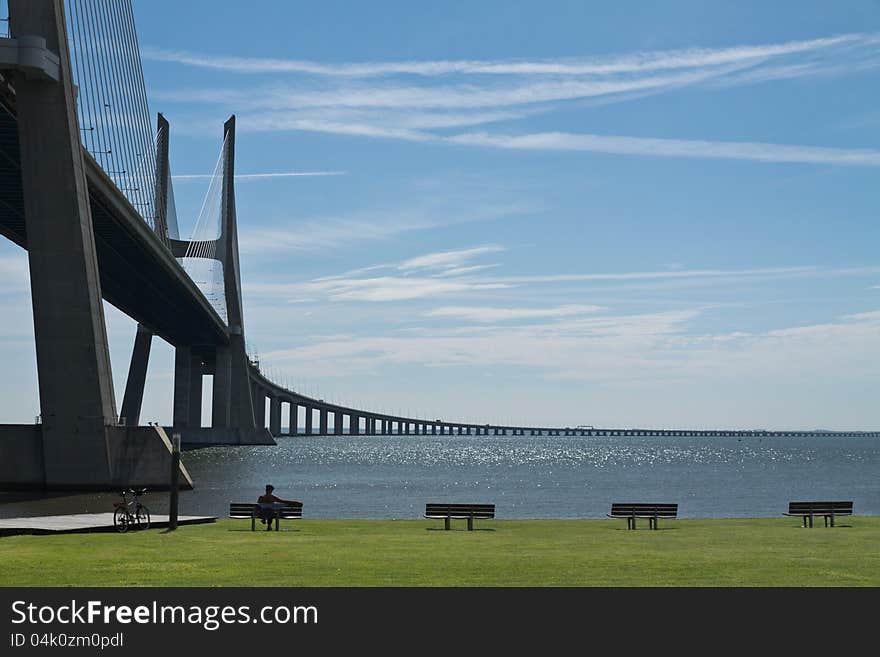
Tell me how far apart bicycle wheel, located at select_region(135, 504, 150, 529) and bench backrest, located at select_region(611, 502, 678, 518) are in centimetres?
993

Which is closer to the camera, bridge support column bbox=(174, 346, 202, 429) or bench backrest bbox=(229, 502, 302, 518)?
bench backrest bbox=(229, 502, 302, 518)

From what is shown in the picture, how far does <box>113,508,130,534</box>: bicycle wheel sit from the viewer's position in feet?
67.4

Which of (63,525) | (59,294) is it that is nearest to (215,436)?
(59,294)

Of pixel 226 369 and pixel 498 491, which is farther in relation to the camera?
pixel 226 369

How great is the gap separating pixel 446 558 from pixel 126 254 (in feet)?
156

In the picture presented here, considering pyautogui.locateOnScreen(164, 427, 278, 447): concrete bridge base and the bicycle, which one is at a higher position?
pyautogui.locateOnScreen(164, 427, 278, 447): concrete bridge base

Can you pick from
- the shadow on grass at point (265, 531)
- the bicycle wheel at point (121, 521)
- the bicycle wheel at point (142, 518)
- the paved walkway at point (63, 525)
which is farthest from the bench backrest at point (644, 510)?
the bicycle wheel at point (121, 521)

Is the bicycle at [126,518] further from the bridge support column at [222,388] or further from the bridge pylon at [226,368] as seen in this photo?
the bridge support column at [222,388]

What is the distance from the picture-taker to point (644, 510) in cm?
2358

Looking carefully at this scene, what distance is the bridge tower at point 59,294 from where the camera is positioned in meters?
36.8

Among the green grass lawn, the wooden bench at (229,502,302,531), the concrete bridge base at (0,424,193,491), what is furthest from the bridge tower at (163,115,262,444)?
the green grass lawn

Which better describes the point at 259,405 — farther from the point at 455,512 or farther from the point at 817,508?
the point at 817,508

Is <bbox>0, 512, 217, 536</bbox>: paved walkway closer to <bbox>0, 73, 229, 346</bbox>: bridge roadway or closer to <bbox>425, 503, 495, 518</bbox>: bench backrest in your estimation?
<bbox>425, 503, 495, 518</bbox>: bench backrest
